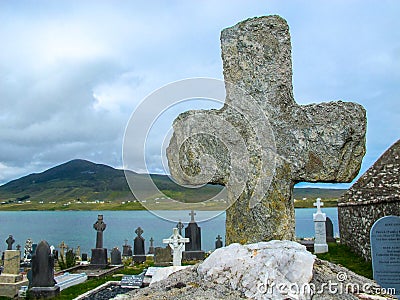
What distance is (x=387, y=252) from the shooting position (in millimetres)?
8883

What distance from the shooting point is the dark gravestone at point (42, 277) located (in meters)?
10.6

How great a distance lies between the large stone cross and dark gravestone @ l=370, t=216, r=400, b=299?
18.1ft

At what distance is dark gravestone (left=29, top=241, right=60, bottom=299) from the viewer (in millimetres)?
10602

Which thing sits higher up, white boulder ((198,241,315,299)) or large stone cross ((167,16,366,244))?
large stone cross ((167,16,366,244))

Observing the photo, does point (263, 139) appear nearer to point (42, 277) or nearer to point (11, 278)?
point (42, 277)

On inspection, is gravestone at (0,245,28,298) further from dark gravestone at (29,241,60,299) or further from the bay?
the bay

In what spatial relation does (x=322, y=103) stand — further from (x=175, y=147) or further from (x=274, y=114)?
(x=175, y=147)

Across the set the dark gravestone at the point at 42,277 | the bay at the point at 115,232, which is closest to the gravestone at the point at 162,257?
the bay at the point at 115,232

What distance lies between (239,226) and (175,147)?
1133 millimetres

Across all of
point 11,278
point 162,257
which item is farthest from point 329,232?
point 11,278

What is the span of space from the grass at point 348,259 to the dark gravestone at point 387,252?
2395 mm

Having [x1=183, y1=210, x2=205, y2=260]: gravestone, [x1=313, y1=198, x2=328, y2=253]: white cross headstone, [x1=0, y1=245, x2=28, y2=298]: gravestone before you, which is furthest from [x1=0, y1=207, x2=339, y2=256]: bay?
[x1=313, y1=198, x2=328, y2=253]: white cross headstone

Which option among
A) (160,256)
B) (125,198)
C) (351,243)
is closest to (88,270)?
(160,256)

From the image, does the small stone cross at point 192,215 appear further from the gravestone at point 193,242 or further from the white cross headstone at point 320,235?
the white cross headstone at point 320,235
